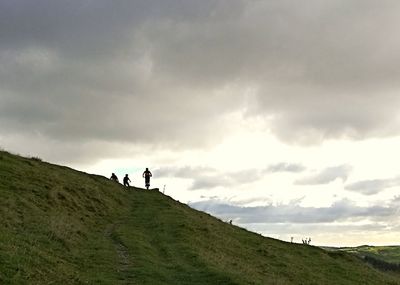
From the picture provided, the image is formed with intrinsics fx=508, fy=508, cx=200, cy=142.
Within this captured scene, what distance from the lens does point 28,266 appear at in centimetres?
2023

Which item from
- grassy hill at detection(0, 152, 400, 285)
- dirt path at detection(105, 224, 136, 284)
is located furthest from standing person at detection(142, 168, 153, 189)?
dirt path at detection(105, 224, 136, 284)

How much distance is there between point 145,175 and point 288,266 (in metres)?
29.8

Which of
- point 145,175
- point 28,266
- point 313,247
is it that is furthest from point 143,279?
point 145,175

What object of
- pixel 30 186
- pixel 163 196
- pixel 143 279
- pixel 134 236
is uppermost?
pixel 163 196

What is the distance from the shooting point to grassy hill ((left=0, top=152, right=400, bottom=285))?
23672mm

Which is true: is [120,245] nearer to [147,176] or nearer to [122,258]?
[122,258]

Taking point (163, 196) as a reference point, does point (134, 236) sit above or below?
below

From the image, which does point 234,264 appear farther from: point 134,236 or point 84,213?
point 84,213

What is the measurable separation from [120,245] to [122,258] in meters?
4.04

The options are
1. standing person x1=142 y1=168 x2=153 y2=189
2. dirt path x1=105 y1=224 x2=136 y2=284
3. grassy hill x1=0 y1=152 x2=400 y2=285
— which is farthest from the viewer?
standing person x1=142 y1=168 x2=153 y2=189

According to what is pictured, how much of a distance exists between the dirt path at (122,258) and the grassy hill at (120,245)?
0.18 ft

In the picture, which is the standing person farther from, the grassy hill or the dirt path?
the dirt path

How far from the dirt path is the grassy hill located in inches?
2.2

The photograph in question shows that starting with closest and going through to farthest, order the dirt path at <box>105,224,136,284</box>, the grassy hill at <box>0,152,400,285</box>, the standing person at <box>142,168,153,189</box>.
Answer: the grassy hill at <box>0,152,400,285</box>
the dirt path at <box>105,224,136,284</box>
the standing person at <box>142,168,153,189</box>
